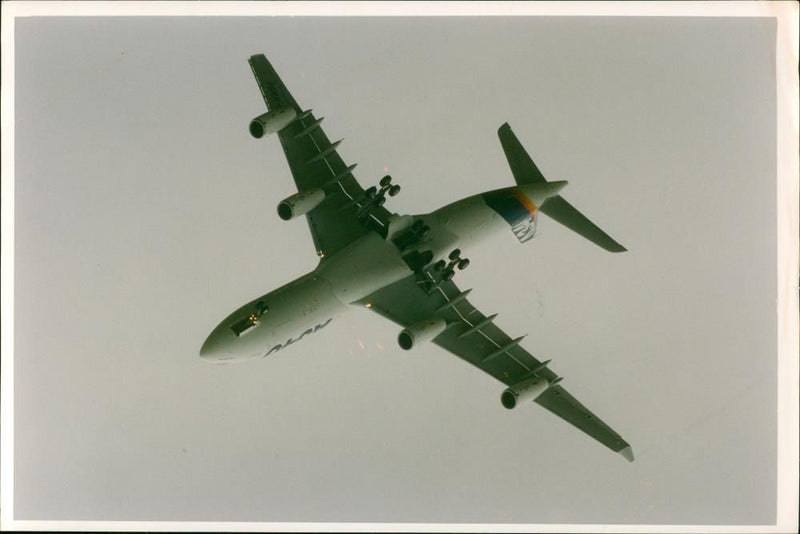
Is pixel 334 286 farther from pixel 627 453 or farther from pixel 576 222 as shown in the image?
pixel 627 453

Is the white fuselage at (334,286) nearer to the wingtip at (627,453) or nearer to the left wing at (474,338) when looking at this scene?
the left wing at (474,338)

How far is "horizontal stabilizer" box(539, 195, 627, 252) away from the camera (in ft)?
52.2

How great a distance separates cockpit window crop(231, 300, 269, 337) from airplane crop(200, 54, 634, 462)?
227mm

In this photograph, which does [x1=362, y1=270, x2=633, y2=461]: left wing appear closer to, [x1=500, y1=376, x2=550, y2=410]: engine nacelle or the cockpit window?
[x1=500, y1=376, x2=550, y2=410]: engine nacelle

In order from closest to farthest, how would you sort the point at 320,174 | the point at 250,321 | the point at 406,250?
the point at 250,321, the point at 406,250, the point at 320,174

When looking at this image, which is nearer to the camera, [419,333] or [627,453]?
[419,333]

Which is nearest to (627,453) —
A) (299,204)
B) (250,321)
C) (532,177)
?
(532,177)

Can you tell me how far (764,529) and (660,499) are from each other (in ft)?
6.10

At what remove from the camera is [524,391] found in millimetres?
15570

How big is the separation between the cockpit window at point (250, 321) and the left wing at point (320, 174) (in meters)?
1.92

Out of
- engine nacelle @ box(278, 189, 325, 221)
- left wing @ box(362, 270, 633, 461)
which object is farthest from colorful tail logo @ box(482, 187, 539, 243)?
engine nacelle @ box(278, 189, 325, 221)

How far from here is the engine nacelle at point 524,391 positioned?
15.4m

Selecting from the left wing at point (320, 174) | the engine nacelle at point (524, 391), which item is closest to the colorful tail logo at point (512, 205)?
the left wing at point (320, 174)

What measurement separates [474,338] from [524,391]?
147 centimetres
